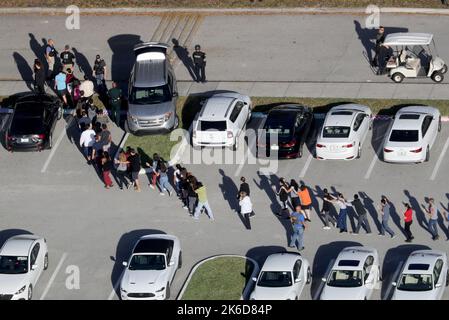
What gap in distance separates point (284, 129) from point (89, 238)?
8.22 metres

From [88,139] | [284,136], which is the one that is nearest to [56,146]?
[88,139]

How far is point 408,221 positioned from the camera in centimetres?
4634

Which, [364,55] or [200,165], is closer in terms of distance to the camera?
[200,165]

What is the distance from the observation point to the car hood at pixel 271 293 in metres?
43.8

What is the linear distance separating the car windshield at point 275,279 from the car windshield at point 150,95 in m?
10.7

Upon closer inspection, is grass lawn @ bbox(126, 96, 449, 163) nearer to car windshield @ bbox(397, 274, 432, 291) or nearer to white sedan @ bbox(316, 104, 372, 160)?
white sedan @ bbox(316, 104, 372, 160)

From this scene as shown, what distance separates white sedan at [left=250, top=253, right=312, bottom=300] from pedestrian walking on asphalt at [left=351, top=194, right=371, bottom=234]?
9.71ft

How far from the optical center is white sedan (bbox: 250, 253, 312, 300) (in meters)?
43.9

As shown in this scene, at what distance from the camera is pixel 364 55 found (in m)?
57.1

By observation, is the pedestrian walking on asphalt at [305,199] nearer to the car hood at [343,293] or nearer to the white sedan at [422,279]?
the car hood at [343,293]

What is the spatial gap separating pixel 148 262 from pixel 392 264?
8.03 metres

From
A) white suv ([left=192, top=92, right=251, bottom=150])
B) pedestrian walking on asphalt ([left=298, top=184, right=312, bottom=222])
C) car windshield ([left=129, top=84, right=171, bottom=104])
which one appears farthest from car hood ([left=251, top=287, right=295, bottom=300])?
car windshield ([left=129, top=84, right=171, bottom=104])
